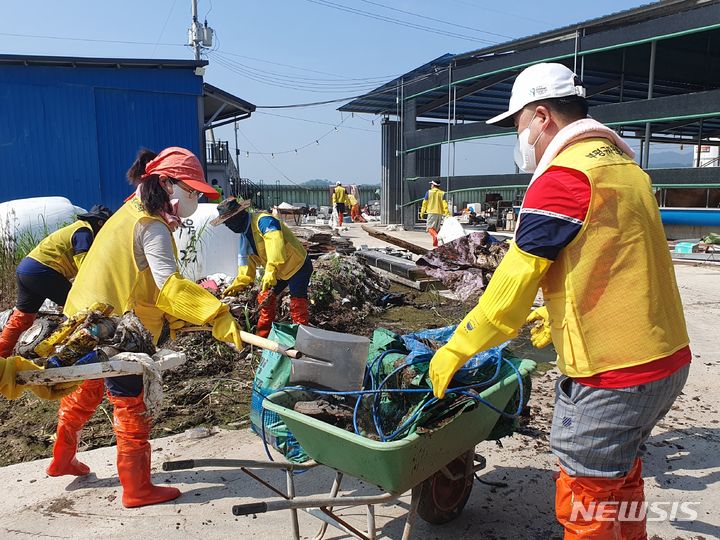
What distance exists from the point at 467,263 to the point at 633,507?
666 cm

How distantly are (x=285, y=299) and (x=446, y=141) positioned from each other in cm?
1319

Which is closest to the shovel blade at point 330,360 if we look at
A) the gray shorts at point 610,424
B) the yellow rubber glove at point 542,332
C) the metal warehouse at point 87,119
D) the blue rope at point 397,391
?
the blue rope at point 397,391

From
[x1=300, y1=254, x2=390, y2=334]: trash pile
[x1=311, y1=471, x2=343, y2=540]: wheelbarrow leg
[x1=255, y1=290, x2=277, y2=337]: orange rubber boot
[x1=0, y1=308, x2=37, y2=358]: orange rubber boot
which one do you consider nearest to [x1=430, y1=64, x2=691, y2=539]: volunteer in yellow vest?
[x1=311, y1=471, x2=343, y2=540]: wheelbarrow leg

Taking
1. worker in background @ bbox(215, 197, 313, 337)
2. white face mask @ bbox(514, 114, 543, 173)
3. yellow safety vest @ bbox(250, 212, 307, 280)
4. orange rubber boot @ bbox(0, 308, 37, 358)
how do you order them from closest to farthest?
white face mask @ bbox(514, 114, 543, 173)
orange rubber boot @ bbox(0, 308, 37, 358)
worker in background @ bbox(215, 197, 313, 337)
yellow safety vest @ bbox(250, 212, 307, 280)

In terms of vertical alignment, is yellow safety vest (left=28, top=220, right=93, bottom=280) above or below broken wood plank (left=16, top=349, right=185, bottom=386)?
above

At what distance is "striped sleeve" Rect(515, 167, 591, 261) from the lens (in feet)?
5.98

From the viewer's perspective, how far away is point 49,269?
4578 mm

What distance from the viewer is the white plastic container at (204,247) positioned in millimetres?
7418

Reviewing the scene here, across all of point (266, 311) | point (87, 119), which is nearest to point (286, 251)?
point (266, 311)

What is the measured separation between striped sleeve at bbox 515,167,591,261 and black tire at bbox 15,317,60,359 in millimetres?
2291

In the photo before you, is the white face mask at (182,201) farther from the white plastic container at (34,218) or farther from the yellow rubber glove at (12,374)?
the white plastic container at (34,218)

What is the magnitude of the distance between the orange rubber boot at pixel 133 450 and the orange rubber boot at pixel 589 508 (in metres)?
2.14

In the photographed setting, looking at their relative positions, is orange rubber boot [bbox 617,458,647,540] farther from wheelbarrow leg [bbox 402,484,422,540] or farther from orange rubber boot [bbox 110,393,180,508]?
orange rubber boot [bbox 110,393,180,508]

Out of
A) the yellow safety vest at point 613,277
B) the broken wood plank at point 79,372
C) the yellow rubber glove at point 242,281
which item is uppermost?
the yellow safety vest at point 613,277
